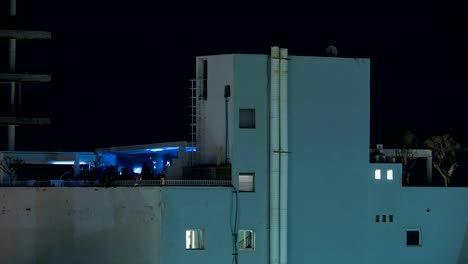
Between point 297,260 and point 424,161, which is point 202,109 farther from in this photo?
point 424,161

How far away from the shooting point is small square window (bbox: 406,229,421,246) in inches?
1503

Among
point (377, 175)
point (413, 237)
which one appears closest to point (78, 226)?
point (377, 175)

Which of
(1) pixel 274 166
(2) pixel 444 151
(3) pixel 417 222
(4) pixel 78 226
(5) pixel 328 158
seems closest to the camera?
(4) pixel 78 226

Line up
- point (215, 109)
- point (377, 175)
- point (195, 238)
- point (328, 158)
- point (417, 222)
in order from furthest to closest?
1. point (417, 222)
2. point (377, 175)
3. point (215, 109)
4. point (328, 158)
5. point (195, 238)

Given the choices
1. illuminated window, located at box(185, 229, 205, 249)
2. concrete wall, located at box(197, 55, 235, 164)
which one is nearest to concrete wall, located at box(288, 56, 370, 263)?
concrete wall, located at box(197, 55, 235, 164)

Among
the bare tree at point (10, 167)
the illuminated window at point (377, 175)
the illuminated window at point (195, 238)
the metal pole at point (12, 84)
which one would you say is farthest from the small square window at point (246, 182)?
the metal pole at point (12, 84)

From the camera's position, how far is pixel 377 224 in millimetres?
37688

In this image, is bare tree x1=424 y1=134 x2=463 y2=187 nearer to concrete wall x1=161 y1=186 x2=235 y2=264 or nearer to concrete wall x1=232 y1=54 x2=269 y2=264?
concrete wall x1=232 y1=54 x2=269 y2=264

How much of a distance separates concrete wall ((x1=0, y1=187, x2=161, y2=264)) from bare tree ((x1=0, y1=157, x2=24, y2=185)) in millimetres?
1181

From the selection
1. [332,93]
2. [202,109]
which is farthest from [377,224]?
[202,109]

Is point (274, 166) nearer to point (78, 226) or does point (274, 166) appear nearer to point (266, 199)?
point (266, 199)

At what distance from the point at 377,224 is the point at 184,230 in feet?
23.1

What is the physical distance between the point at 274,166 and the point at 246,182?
1102 millimetres

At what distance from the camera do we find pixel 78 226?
116 ft
